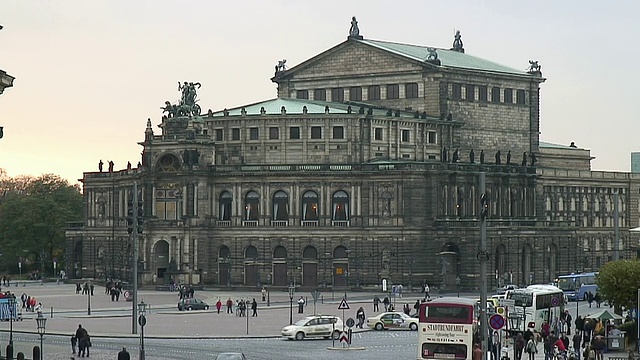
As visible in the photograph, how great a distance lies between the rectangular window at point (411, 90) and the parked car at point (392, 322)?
241 feet

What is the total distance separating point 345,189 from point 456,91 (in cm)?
2444

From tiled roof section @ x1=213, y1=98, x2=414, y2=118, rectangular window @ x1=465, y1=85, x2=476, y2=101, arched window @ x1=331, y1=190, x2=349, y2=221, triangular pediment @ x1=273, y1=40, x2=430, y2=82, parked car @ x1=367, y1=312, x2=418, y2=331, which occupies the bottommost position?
parked car @ x1=367, y1=312, x2=418, y2=331

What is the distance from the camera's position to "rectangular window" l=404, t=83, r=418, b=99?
582ft

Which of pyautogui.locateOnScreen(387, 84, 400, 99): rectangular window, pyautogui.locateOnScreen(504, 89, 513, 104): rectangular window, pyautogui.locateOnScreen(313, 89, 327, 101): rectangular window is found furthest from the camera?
pyautogui.locateOnScreen(504, 89, 513, 104): rectangular window

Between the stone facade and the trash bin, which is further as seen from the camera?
the stone facade

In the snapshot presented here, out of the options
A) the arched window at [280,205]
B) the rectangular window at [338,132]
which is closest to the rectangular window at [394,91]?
the rectangular window at [338,132]

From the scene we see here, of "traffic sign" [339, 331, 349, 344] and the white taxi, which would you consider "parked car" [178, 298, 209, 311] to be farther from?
"traffic sign" [339, 331, 349, 344]

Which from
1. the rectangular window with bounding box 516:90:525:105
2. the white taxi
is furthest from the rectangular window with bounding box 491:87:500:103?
the white taxi

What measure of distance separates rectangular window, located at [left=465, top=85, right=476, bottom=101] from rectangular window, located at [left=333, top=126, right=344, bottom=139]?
795 inches

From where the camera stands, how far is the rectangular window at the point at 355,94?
594ft

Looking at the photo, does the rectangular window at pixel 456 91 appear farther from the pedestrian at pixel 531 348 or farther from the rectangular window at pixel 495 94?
the pedestrian at pixel 531 348

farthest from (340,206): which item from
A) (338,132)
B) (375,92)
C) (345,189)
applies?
(375,92)

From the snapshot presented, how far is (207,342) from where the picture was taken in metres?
94.2

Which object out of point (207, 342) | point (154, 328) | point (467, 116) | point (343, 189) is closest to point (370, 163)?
point (343, 189)
